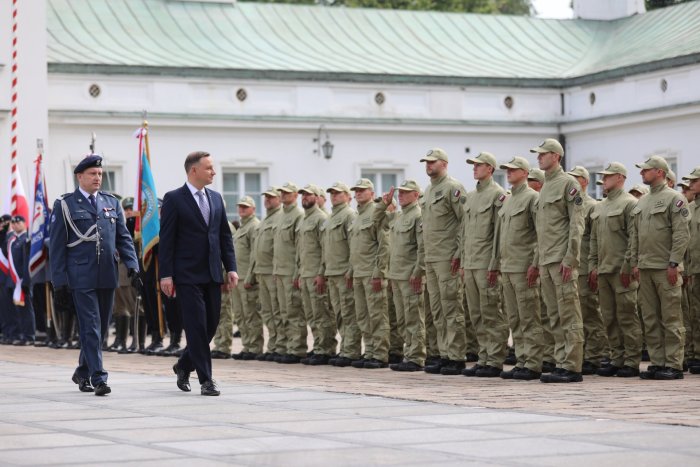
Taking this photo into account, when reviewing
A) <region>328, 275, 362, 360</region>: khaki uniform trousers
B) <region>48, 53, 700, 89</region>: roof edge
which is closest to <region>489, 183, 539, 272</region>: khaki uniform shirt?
<region>328, 275, 362, 360</region>: khaki uniform trousers

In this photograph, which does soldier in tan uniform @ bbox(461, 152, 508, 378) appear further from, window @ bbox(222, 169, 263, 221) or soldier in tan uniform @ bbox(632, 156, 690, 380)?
window @ bbox(222, 169, 263, 221)

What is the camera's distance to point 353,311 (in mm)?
18469

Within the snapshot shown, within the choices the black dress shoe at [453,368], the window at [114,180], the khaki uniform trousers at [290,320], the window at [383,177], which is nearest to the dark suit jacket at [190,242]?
the black dress shoe at [453,368]

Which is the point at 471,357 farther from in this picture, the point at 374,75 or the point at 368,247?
the point at 374,75

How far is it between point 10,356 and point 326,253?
15.5ft

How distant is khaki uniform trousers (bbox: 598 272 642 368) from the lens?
15.5 metres

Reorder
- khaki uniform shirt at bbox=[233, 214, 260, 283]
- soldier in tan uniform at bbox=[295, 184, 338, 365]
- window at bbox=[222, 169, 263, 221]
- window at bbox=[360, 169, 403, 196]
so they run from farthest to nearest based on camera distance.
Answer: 1. window at bbox=[360, 169, 403, 196]
2. window at bbox=[222, 169, 263, 221]
3. khaki uniform shirt at bbox=[233, 214, 260, 283]
4. soldier in tan uniform at bbox=[295, 184, 338, 365]

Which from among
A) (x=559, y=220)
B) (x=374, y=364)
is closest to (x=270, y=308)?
(x=374, y=364)

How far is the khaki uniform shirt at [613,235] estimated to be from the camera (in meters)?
15.9

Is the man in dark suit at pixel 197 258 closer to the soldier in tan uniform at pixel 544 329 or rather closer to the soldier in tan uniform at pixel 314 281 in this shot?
the soldier in tan uniform at pixel 544 329

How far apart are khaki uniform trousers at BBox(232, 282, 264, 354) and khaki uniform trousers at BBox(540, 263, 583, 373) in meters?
5.97

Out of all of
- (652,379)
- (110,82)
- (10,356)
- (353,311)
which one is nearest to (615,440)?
(652,379)

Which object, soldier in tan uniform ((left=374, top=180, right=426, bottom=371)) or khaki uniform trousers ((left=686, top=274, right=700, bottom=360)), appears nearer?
khaki uniform trousers ((left=686, top=274, right=700, bottom=360))

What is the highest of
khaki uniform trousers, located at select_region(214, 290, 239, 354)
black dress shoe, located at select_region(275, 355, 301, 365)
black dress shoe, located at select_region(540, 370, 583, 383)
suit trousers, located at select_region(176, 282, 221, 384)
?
suit trousers, located at select_region(176, 282, 221, 384)
